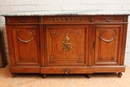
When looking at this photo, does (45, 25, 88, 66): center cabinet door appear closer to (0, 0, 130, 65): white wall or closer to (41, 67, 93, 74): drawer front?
(41, 67, 93, 74): drawer front

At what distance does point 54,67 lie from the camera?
1.77 meters

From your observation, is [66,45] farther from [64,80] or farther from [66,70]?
[64,80]

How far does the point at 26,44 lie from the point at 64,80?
2.17 feet

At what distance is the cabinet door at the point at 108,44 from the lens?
1.67m

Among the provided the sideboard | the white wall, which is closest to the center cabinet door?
the sideboard

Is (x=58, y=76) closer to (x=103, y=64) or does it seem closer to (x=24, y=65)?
(x=24, y=65)

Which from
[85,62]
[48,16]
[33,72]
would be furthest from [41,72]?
[48,16]

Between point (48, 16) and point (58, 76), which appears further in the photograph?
point (58, 76)

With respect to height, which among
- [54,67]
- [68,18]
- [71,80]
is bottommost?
[71,80]

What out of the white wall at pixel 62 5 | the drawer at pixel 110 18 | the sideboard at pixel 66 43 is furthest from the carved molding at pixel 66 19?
the white wall at pixel 62 5

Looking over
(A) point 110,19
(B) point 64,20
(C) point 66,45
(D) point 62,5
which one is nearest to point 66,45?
(C) point 66,45

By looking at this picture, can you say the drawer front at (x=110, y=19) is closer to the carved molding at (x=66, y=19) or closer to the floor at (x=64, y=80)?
the carved molding at (x=66, y=19)

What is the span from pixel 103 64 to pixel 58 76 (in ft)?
2.02

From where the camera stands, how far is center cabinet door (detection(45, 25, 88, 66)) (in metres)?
1.67
